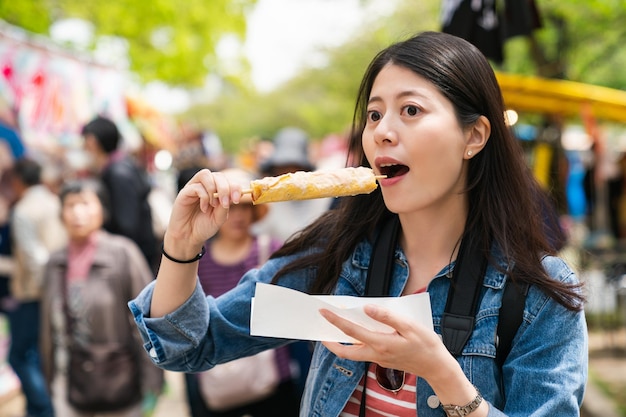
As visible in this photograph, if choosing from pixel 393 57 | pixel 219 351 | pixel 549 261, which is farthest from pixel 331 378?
pixel 393 57

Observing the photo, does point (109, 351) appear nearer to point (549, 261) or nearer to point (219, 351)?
point (219, 351)

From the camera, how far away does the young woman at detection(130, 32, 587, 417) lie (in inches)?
70.2

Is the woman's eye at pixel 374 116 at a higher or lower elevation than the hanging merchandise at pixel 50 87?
lower

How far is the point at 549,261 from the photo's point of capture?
78.0 inches

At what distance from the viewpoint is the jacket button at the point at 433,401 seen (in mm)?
1824

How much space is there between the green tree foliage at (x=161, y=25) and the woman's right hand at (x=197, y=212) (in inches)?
431

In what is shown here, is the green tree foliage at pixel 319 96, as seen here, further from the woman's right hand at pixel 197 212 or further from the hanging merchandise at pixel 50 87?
the hanging merchandise at pixel 50 87

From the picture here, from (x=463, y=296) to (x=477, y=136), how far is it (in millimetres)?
483

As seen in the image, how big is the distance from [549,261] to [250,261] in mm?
2623

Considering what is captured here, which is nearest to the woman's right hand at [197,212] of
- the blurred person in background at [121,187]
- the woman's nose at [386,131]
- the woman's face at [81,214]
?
the woman's nose at [386,131]

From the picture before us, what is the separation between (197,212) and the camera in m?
2.02

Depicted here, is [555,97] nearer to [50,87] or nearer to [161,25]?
[50,87]

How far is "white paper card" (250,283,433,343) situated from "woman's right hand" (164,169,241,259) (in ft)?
0.92

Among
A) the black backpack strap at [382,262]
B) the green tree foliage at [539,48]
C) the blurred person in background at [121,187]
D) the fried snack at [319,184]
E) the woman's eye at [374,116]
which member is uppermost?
the green tree foliage at [539,48]
